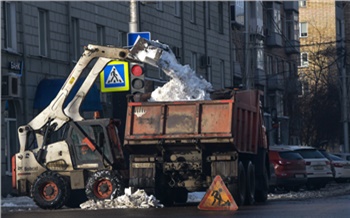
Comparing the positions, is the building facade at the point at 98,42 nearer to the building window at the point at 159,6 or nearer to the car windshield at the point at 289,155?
the building window at the point at 159,6

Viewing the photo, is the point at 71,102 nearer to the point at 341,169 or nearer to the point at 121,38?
the point at 121,38

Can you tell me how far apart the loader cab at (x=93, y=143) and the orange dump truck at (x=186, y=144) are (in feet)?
3.45

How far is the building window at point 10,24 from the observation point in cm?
3189

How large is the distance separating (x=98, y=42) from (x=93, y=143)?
49.0 feet

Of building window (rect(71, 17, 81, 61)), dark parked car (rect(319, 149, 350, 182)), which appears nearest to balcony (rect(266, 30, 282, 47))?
dark parked car (rect(319, 149, 350, 182))

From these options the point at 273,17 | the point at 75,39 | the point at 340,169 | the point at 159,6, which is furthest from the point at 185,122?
the point at 273,17

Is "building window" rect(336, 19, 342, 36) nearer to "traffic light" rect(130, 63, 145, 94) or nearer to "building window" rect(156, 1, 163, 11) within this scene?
"building window" rect(156, 1, 163, 11)

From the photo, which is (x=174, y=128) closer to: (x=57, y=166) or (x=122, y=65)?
(x=57, y=166)

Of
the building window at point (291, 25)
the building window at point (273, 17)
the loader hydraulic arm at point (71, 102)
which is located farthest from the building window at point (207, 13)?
the loader hydraulic arm at point (71, 102)

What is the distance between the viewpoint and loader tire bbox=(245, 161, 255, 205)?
78.9ft

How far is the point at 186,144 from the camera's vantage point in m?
22.4

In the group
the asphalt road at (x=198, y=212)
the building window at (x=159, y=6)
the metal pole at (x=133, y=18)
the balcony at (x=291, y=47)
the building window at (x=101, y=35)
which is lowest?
the asphalt road at (x=198, y=212)

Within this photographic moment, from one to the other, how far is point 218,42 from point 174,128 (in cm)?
2968

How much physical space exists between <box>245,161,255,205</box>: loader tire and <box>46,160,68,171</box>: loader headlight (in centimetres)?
415
